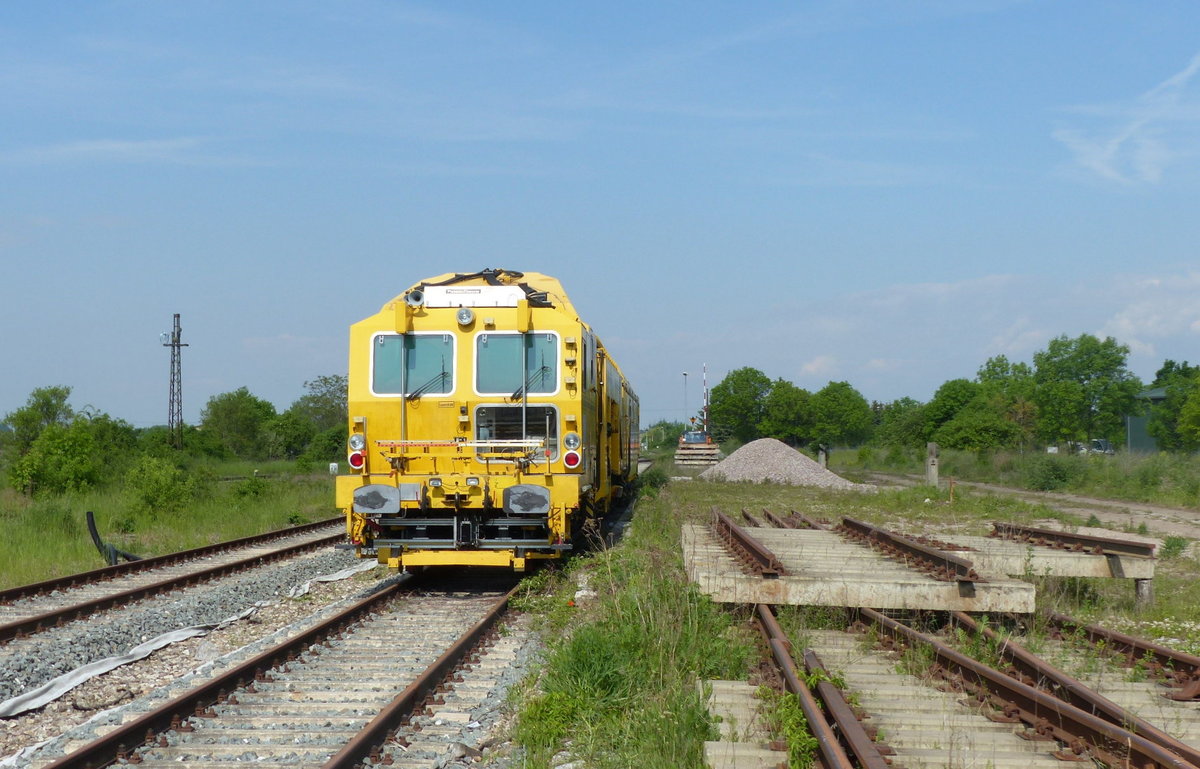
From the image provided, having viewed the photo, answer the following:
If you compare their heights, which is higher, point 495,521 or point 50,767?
point 495,521

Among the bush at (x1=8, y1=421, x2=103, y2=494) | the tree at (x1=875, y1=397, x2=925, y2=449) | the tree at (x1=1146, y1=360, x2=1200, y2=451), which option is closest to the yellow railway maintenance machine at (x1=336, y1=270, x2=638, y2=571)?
the bush at (x1=8, y1=421, x2=103, y2=494)

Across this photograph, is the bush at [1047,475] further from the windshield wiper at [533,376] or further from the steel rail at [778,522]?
the windshield wiper at [533,376]

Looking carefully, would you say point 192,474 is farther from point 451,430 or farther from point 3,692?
point 3,692

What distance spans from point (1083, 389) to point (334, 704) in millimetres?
89044

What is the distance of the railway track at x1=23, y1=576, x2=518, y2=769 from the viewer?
18.4 ft

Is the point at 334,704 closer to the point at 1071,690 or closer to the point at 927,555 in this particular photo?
the point at 1071,690

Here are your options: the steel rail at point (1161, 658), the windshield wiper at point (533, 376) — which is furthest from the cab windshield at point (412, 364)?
the steel rail at point (1161, 658)

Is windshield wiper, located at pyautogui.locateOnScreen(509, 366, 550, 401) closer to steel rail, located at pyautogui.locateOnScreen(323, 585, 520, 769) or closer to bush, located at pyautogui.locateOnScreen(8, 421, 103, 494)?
steel rail, located at pyautogui.locateOnScreen(323, 585, 520, 769)

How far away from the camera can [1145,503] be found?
1104 inches

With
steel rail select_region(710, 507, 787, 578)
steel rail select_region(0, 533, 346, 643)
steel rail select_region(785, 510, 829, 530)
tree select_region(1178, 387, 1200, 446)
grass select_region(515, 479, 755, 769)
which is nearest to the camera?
grass select_region(515, 479, 755, 769)

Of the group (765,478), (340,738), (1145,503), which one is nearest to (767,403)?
(765,478)

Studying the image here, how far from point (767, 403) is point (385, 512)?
3076 inches

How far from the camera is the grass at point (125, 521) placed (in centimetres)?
1438

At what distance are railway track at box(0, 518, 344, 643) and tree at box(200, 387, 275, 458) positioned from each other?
58271mm
